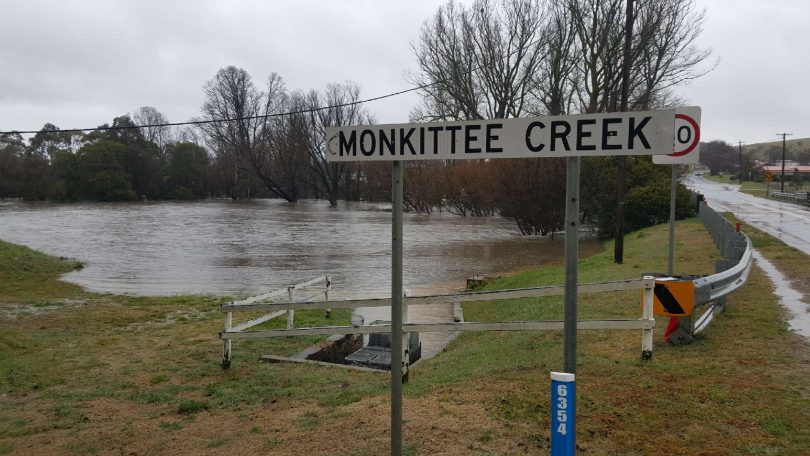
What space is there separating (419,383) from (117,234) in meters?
33.7

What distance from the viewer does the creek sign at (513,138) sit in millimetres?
2717

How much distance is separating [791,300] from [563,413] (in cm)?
712

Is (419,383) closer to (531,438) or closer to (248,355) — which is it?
(531,438)

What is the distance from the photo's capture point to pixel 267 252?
87.5 ft

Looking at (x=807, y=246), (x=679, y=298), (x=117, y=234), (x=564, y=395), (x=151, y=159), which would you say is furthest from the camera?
(x=151, y=159)

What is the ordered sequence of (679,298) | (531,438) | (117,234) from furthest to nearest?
(117,234) < (679,298) < (531,438)

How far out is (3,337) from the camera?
885 centimetres

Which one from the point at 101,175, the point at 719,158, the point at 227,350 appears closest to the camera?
the point at 227,350

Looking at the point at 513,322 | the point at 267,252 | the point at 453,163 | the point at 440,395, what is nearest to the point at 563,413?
the point at 440,395

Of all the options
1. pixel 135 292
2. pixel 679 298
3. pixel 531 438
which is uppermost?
pixel 679 298

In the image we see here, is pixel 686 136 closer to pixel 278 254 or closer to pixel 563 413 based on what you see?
pixel 563 413

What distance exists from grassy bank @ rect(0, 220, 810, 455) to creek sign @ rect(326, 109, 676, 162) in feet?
6.50

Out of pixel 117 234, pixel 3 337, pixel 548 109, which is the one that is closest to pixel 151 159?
pixel 117 234

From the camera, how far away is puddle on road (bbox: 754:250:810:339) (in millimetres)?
6594
